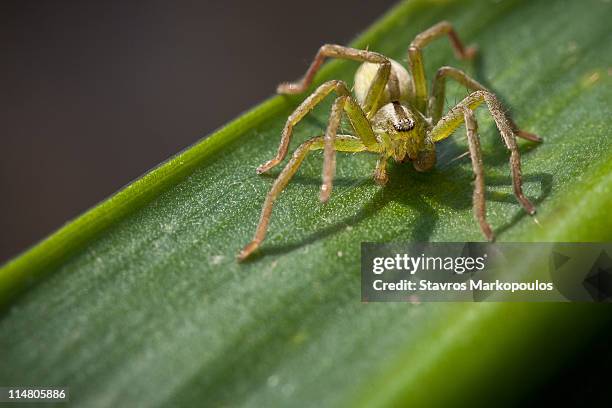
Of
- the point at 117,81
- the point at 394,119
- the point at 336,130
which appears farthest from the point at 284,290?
the point at 117,81

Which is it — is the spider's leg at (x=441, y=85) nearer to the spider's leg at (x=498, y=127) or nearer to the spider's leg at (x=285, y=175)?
the spider's leg at (x=498, y=127)

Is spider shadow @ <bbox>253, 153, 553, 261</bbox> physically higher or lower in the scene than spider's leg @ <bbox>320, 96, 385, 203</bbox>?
lower

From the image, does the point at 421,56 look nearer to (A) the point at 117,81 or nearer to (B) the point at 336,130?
(B) the point at 336,130

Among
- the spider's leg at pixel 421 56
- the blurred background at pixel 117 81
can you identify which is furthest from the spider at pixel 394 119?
the blurred background at pixel 117 81

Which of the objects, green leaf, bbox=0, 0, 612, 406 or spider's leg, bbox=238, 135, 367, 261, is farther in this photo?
spider's leg, bbox=238, 135, 367, 261

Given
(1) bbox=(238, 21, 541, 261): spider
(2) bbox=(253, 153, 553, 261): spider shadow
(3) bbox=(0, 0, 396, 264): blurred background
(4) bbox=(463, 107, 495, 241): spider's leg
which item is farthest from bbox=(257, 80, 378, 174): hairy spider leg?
(3) bbox=(0, 0, 396, 264): blurred background

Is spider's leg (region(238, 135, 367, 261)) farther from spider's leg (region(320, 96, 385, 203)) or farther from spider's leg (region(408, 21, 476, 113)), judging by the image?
spider's leg (region(408, 21, 476, 113))

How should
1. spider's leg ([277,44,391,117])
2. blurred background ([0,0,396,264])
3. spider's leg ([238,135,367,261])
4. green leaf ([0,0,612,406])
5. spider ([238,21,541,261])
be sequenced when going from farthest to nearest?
1. blurred background ([0,0,396,264])
2. spider's leg ([277,44,391,117])
3. spider ([238,21,541,261])
4. spider's leg ([238,135,367,261])
5. green leaf ([0,0,612,406])
